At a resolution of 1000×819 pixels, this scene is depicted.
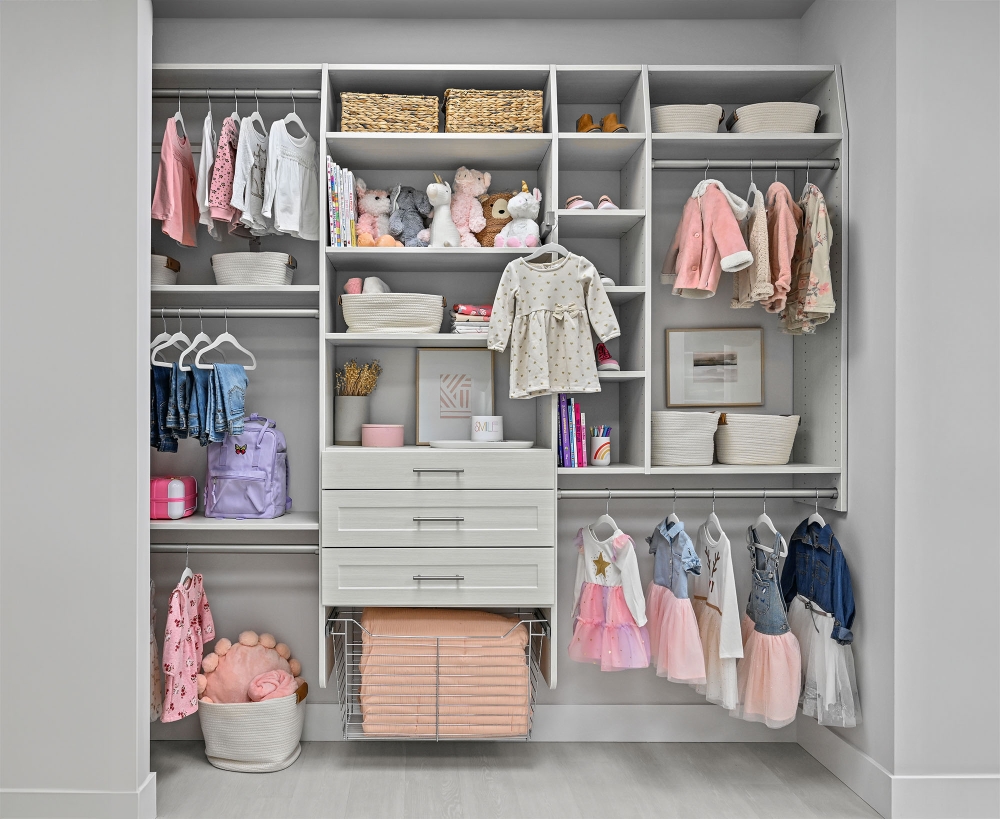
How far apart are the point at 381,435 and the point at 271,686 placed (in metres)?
0.98

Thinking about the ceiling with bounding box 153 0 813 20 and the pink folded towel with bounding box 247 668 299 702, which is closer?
the pink folded towel with bounding box 247 668 299 702

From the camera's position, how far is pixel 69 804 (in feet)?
6.88

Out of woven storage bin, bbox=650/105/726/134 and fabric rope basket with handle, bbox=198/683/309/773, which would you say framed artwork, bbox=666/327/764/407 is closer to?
woven storage bin, bbox=650/105/726/134

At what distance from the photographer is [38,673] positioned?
2094mm

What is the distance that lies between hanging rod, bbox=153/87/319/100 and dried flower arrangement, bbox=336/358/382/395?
1.01 m

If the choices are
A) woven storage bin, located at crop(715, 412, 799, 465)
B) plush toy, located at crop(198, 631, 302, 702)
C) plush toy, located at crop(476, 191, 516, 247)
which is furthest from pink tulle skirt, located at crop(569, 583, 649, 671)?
plush toy, located at crop(476, 191, 516, 247)

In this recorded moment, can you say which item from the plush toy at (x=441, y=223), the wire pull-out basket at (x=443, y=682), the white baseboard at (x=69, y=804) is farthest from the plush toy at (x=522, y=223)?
the white baseboard at (x=69, y=804)

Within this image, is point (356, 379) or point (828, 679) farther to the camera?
point (356, 379)

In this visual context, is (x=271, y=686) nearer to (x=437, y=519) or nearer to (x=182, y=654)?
(x=182, y=654)

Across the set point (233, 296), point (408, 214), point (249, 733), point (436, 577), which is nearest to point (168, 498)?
point (233, 296)

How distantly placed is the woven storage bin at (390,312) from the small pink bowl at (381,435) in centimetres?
35

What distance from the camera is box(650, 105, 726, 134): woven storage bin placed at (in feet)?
8.18

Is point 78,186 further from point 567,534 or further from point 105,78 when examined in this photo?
point 567,534

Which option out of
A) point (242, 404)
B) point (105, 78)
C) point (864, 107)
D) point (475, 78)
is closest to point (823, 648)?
point (864, 107)
